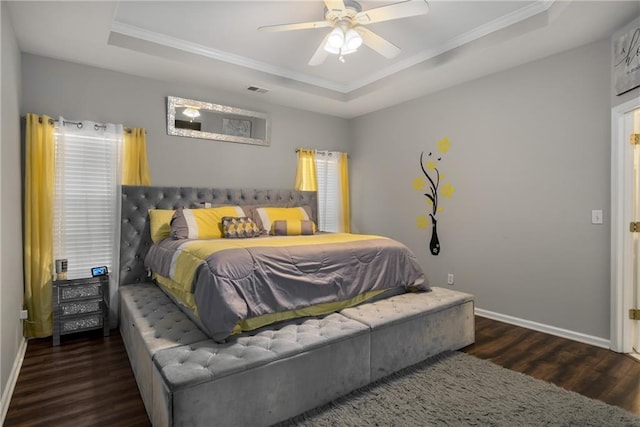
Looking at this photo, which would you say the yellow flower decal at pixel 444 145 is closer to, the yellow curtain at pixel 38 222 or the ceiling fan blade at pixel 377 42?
the ceiling fan blade at pixel 377 42

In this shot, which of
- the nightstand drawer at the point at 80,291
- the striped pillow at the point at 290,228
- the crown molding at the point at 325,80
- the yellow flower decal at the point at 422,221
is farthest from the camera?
the yellow flower decal at the point at 422,221

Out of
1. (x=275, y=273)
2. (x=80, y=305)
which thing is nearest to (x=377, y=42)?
(x=275, y=273)

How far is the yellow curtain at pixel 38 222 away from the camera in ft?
9.80

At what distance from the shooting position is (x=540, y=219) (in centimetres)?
333

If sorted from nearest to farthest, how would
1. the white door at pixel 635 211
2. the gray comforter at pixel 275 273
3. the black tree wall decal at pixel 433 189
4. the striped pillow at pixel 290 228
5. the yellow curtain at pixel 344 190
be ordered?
1. the gray comforter at pixel 275 273
2. the white door at pixel 635 211
3. the striped pillow at pixel 290 228
4. the black tree wall decal at pixel 433 189
5. the yellow curtain at pixel 344 190

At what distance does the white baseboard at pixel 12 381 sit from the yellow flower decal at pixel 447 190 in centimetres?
419

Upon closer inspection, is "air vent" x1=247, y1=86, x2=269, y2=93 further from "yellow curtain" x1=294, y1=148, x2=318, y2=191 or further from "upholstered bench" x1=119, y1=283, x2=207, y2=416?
"upholstered bench" x1=119, y1=283, x2=207, y2=416

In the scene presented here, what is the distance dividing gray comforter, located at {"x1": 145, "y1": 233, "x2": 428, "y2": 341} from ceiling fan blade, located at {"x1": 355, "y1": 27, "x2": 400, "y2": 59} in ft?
5.26

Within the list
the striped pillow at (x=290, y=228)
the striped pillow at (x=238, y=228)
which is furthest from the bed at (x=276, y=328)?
the striped pillow at (x=290, y=228)

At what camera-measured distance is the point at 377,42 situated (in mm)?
2766

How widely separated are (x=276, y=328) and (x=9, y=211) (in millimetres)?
2011

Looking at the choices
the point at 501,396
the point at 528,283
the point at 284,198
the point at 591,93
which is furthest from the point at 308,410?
the point at 591,93

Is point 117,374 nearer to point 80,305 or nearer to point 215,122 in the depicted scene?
point 80,305

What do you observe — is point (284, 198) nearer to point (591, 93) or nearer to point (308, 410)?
point (308, 410)
